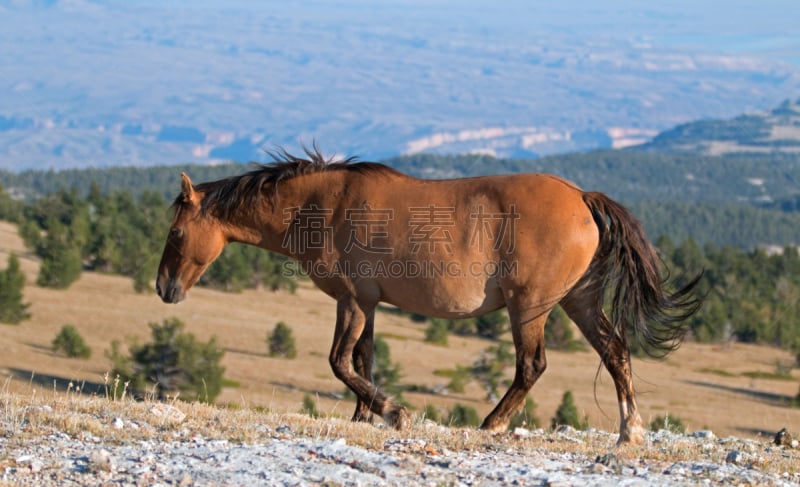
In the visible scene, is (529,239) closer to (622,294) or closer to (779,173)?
(622,294)

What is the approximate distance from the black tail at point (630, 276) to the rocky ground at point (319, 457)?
47.9 inches

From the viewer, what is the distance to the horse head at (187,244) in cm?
997

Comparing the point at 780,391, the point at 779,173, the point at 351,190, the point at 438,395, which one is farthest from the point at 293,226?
the point at 779,173

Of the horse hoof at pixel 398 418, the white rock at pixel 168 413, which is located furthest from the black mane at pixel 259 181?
the horse hoof at pixel 398 418

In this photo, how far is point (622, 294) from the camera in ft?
29.3

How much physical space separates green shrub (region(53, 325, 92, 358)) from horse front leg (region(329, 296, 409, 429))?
2991cm

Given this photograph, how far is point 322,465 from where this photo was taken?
643cm

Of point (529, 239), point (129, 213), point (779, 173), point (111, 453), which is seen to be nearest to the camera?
point (111, 453)

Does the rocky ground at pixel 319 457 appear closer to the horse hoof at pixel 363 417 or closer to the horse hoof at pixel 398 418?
the horse hoof at pixel 398 418

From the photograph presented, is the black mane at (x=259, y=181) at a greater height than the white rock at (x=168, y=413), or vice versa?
the black mane at (x=259, y=181)

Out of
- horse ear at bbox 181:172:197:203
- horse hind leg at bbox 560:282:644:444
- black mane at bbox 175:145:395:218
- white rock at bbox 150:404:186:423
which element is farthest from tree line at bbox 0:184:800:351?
horse hind leg at bbox 560:282:644:444

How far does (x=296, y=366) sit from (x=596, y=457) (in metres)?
34.8

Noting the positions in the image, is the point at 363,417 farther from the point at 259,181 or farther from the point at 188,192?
the point at 188,192

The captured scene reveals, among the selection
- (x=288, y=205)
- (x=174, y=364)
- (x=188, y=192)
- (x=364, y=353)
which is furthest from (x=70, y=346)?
(x=364, y=353)
